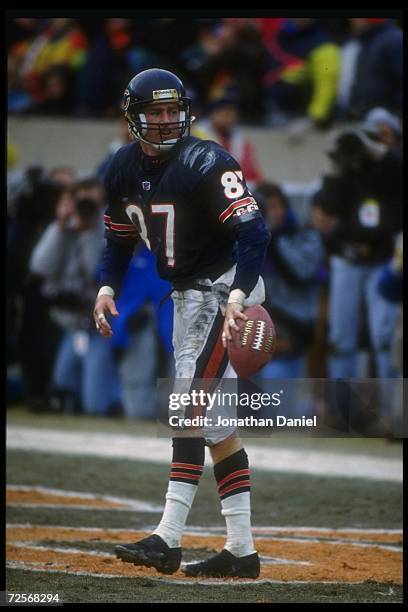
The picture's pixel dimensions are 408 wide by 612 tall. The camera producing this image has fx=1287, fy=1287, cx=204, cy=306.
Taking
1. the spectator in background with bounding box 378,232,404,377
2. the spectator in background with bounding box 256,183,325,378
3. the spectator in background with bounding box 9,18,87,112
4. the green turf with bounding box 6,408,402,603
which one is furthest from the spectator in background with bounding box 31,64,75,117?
the spectator in background with bounding box 378,232,404,377

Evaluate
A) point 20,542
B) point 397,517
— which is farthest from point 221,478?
point 397,517

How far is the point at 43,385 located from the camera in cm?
1188

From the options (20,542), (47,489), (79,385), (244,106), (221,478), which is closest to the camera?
(221,478)

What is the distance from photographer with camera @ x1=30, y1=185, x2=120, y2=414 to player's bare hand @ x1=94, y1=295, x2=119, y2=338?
539 cm

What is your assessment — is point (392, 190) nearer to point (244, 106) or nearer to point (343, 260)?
point (343, 260)

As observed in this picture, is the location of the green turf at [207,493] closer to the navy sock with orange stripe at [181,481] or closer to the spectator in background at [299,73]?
the navy sock with orange stripe at [181,481]

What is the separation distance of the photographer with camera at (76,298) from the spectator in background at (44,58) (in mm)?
3224

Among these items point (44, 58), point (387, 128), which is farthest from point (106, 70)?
point (387, 128)

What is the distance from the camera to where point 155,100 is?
17.3ft

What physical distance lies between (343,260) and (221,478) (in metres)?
4.87

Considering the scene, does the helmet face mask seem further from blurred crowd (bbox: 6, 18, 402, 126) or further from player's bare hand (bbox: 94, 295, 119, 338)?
blurred crowd (bbox: 6, 18, 402, 126)

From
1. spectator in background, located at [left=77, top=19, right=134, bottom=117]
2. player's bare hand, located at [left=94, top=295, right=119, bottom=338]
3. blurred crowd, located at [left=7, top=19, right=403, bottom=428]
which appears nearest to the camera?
player's bare hand, located at [left=94, top=295, right=119, bottom=338]

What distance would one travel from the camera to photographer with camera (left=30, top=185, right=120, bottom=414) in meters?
11.0

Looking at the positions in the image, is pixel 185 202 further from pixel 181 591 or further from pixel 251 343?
pixel 181 591
